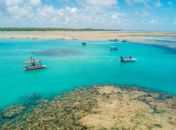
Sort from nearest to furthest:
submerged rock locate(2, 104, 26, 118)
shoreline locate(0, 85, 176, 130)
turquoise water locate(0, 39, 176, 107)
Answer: shoreline locate(0, 85, 176, 130), submerged rock locate(2, 104, 26, 118), turquoise water locate(0, 39, 176, 107)

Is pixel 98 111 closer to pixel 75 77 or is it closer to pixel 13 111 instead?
pixel 13 111

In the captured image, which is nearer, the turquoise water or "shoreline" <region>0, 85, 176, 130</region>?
"shoreline" <region>0, 85, 176, 130</region>

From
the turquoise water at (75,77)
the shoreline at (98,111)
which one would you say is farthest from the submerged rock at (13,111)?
the turquoise water at (75,77)

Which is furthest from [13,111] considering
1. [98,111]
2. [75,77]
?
[75,77]

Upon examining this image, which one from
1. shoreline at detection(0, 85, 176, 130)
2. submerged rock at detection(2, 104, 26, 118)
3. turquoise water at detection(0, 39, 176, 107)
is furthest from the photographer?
turquoise water at detection(0, 39, 176, 107)

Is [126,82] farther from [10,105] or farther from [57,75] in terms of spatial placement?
[10,105]

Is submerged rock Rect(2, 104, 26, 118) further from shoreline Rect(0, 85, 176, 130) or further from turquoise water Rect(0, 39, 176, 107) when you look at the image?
turquoise water Rect(0, 39, 176, 107)

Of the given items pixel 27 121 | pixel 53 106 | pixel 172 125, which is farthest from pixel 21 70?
pixel 172 125

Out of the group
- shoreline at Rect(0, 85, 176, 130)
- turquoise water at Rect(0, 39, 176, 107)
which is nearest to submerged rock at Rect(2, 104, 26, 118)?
shoreline at Rect(0, 85, 176, 130)
